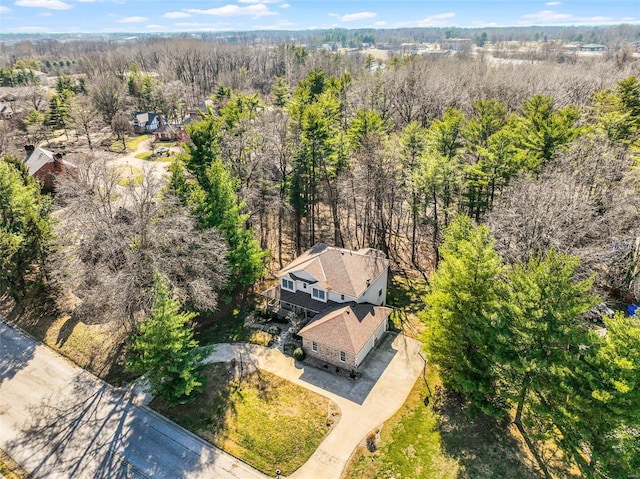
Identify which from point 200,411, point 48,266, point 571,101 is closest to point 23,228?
point 48,266

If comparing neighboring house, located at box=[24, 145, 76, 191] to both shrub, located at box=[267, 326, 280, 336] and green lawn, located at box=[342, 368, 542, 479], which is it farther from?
green lawn, located at box=[342, 368, 542, 479]

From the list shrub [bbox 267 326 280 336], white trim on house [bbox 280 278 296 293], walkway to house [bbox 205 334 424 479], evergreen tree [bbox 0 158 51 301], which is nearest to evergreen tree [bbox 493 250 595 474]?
walkway to house [bbox 205 334 424 479]

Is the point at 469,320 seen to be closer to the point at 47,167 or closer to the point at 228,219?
the point at 228,219

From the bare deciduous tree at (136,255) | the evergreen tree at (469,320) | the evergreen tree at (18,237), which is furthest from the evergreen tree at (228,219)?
the evergreen tree at (469,320)

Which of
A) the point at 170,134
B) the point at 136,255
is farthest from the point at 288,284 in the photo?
the point at 170,134

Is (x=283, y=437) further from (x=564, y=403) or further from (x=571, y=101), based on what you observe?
(x=571, y=101)

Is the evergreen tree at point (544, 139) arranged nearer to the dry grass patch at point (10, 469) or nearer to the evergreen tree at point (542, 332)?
the evergreen tree at point (542, 332)
